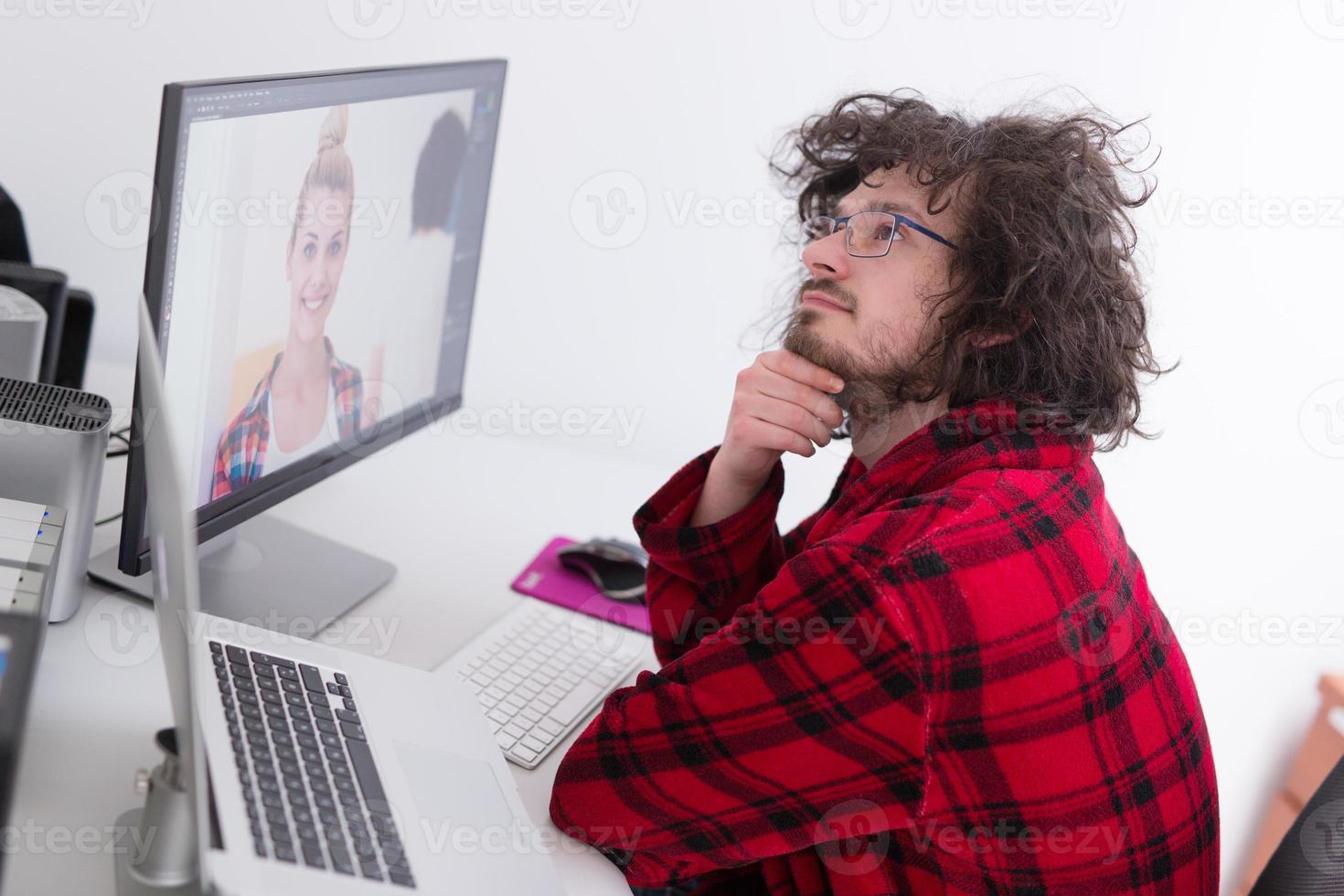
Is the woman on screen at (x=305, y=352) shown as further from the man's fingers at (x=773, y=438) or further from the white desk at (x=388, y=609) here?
the man's fingers at (x=773, y=438)

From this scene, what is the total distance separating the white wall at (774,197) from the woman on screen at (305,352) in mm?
547

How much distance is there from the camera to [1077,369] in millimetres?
1122

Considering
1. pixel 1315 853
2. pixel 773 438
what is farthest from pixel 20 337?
pixel 1315 853

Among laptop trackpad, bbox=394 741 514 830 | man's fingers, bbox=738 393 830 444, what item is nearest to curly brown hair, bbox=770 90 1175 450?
man's fingers, bbox=738 393 830 444

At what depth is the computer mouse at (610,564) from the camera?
130 cm

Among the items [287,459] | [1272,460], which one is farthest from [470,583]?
[1272,460]

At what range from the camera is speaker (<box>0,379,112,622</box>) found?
3.01 feet

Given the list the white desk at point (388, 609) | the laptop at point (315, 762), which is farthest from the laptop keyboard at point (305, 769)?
the white desk at point (388, 609)

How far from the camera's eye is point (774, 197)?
1732 mm

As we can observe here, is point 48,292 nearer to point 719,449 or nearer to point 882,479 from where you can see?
point 719,449

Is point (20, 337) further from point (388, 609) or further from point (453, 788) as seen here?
point (453, 788)

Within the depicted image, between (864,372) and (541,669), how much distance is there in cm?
45

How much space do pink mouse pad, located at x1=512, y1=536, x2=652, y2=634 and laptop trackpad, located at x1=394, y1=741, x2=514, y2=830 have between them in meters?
0.39

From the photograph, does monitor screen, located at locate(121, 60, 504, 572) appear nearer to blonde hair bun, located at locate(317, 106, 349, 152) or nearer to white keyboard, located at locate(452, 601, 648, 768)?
blonde hair bun, located at locate(317, 106, 349, 152)
